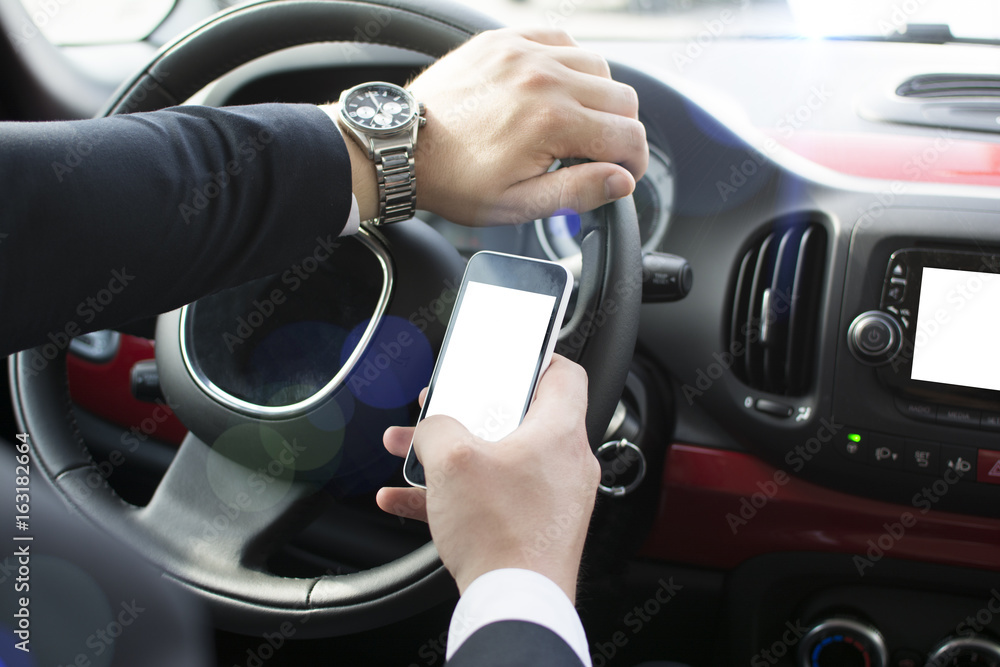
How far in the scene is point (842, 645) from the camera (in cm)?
113

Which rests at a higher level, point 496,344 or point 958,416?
point 496,344

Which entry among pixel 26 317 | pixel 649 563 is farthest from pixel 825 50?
pixel 26 317

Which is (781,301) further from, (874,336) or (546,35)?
(546,35)

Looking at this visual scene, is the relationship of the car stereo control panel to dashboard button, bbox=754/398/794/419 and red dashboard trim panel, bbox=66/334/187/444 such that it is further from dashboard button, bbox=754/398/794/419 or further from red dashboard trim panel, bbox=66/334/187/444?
red dashboard trim panel, bbox=66/334/187/444

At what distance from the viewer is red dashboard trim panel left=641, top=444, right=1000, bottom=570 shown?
3.47 ft

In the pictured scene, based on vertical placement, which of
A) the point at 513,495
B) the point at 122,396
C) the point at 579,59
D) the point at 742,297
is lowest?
the point at 122,396

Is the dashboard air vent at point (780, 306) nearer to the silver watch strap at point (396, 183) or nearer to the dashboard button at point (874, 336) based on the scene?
the dashboard button at point (874, 336)

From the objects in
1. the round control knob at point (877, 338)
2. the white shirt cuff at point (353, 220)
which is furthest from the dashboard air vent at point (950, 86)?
the white shirt cuff at point (353, 220)

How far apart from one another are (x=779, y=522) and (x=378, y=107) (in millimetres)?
819

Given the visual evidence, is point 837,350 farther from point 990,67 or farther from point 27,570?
point 27,570

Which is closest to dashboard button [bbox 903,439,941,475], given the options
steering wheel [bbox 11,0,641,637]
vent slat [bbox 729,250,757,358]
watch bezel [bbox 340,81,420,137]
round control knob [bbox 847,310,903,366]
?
round control knob [bbox 847,310,903,366]

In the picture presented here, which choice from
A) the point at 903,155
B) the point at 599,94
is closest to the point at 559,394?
the point at 599,94

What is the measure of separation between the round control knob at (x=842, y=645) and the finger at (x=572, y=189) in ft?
2.55

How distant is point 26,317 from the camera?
0.59 m
